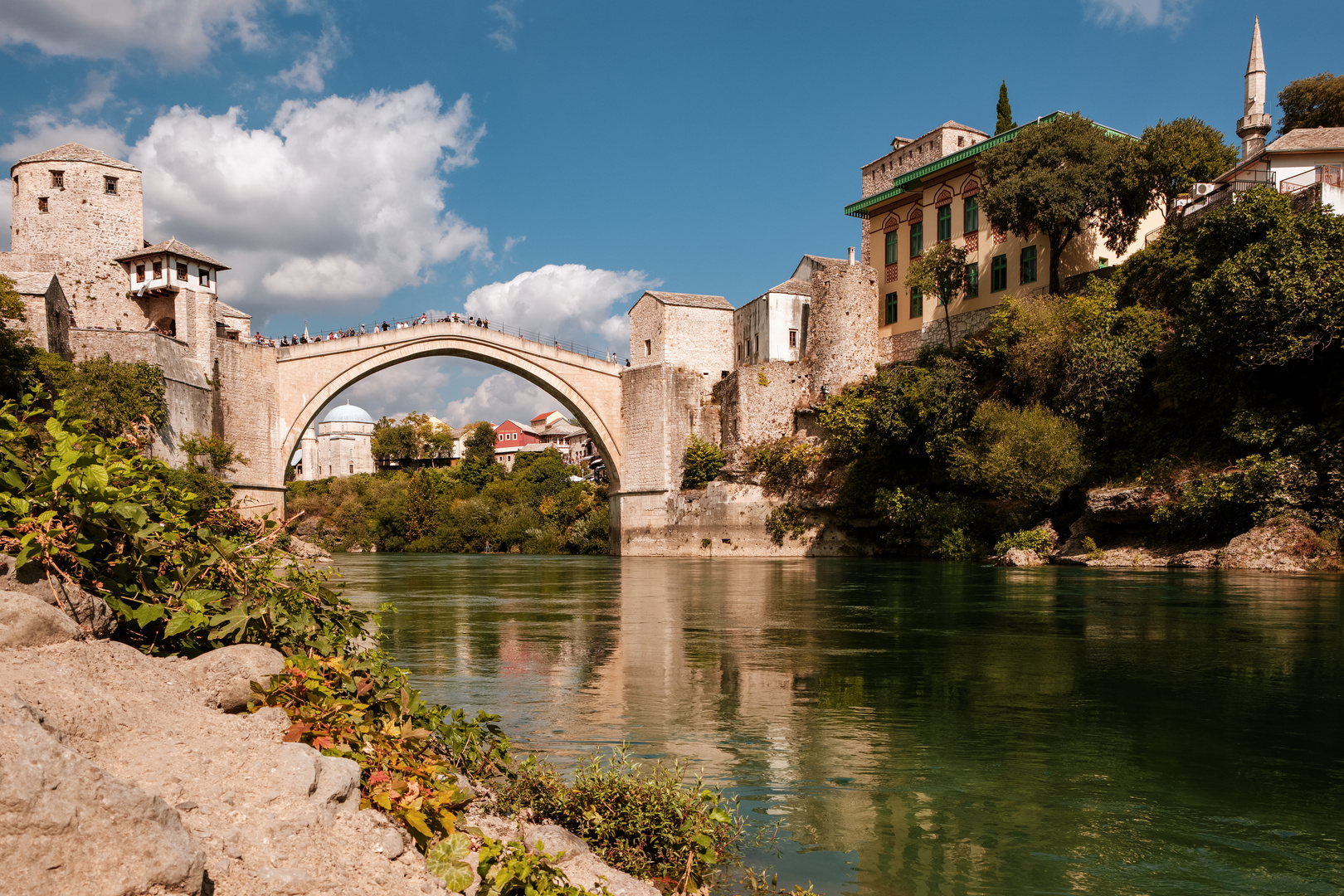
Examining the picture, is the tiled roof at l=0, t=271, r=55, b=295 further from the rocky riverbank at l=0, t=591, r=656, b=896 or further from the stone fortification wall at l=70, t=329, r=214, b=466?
the rocky riverbank at l=0, t=591, r=656, b=896

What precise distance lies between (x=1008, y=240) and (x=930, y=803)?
97.0 feet

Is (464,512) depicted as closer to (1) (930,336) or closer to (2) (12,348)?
(1) (930,336)

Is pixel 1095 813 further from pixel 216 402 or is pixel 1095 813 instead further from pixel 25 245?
pixel 25 245

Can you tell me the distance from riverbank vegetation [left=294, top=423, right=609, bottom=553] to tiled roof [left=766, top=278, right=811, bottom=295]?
14.2 m

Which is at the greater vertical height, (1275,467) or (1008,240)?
(1008,240)

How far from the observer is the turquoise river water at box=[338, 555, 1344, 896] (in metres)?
4.00

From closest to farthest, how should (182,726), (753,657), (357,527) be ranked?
(182,726), (753,657), (357,527)

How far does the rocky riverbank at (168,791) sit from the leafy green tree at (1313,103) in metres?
37.0

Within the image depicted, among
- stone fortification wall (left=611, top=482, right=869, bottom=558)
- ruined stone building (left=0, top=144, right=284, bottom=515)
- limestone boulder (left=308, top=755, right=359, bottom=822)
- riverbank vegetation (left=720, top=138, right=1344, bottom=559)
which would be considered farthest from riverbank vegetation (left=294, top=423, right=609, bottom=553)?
limestone boulder (left=308, top=755, right=359, bottom=822)

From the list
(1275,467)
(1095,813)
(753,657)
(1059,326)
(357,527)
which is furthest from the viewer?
(357,527)

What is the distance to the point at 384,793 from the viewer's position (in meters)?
2.85

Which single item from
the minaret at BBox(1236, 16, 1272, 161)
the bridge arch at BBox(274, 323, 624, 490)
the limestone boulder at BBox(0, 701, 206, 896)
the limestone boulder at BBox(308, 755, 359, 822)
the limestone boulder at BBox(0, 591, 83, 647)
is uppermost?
the minaret at BBox(1236, 16, 1272, 161)

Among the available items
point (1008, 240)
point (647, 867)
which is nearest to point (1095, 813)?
point (647, 867)

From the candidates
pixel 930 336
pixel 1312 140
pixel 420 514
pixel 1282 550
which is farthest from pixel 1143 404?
pixel 420 514
